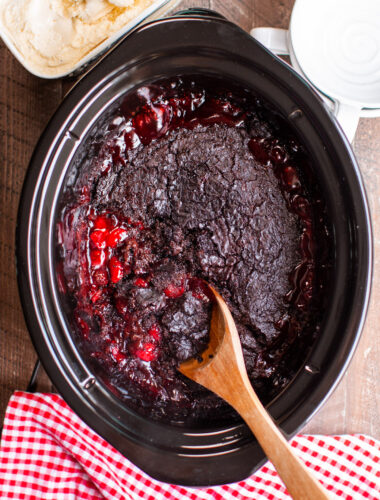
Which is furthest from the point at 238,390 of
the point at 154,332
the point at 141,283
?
the point at 141,283

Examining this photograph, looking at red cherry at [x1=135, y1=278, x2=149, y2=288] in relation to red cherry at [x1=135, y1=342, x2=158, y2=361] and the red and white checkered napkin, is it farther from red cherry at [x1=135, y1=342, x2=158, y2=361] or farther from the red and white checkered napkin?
the red and white checkered napkin

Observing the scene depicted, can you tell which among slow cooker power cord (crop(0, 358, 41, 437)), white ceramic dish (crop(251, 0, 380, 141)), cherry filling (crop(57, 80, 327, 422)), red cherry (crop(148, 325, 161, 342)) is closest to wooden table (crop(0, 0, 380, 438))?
slow cooker power cord (crop(0, 358, 41, 437))

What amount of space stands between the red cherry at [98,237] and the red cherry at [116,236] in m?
0.02

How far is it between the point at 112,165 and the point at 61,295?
447 millimetres

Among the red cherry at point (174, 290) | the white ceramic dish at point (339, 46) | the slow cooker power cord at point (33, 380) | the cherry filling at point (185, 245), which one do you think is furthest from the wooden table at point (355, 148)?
the red cherry at point (174, 290)

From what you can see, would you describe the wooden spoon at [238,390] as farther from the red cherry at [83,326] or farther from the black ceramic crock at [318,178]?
the red cherry at [83,326]

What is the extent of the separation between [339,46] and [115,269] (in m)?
1.04

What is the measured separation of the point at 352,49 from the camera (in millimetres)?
1480

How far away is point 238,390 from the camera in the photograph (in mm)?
1265

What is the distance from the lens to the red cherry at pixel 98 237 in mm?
1465

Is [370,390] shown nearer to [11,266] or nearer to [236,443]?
[236,443]

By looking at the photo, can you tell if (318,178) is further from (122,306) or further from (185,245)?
(122,306)

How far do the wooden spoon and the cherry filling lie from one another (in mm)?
63

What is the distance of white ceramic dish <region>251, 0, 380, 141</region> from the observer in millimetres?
1418
